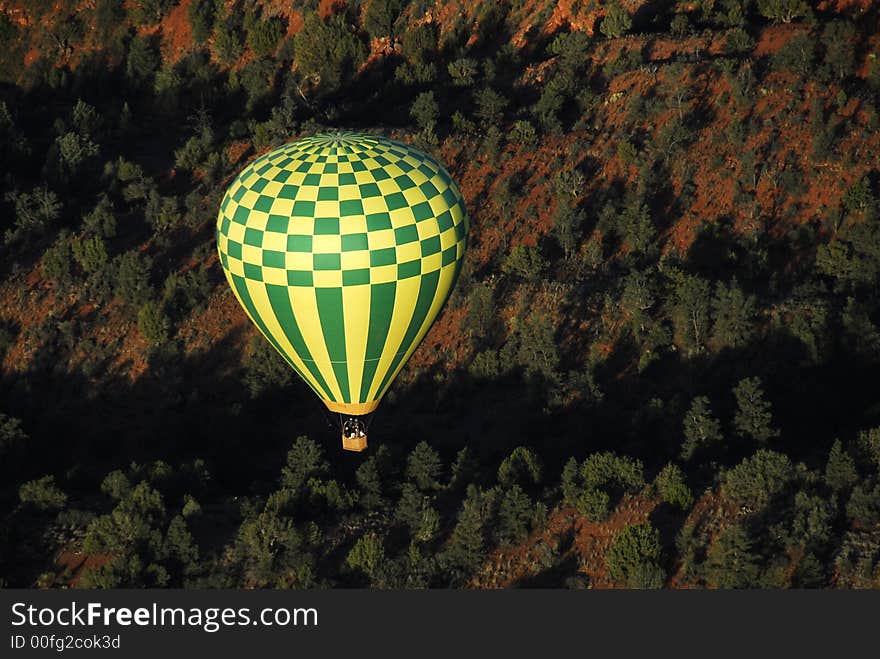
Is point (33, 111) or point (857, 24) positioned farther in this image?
point (33, 111)

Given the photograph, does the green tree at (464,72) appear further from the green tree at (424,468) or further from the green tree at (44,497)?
the green tree at (44,497)

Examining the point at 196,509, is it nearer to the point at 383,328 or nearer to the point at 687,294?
the point at 383,328

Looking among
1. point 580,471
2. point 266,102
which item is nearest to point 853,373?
point 580,471

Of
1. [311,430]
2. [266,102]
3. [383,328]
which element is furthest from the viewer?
[266,102]

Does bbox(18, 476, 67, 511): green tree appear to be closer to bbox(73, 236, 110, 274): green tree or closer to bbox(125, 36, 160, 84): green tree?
bbox(73, 236, 110, 274): green tree

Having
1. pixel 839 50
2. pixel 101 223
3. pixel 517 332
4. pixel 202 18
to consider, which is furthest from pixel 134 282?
pixel 839 50

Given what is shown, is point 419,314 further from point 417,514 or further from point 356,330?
point 417,514

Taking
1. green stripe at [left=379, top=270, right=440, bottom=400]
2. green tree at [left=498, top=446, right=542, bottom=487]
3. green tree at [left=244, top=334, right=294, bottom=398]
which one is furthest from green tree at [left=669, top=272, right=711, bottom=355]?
green tree at [left=244, top=334, right=294, bottom=398]
